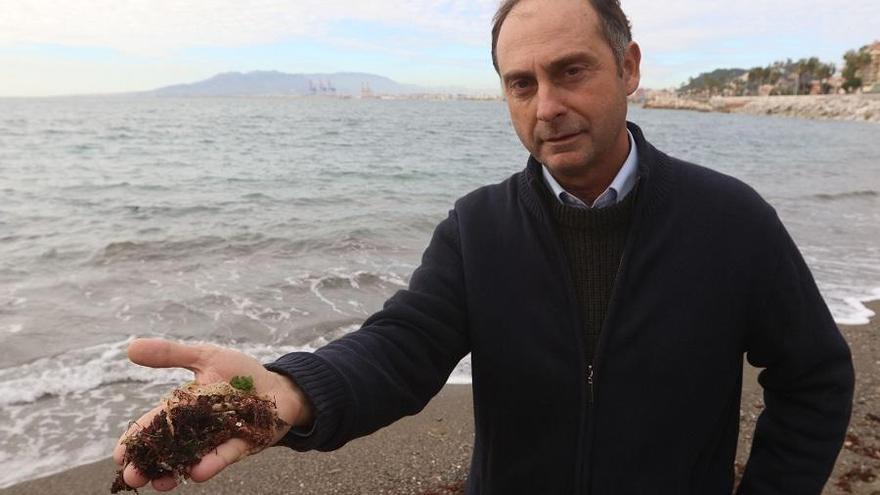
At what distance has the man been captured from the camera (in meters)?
1.98

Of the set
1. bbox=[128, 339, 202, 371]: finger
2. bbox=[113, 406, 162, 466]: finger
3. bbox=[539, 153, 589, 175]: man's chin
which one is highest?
bbox=[539, 153, 589, 175]: man's chin

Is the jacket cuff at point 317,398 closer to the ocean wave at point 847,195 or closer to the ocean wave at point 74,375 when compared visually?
the ocean wave at point 74,375

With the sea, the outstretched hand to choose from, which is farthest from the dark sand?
the outstretched hand

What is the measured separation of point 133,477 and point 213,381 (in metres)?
0.30

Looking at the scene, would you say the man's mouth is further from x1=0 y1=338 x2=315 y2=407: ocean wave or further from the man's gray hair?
x1=0 y1=338 x2=315 y2=407: ocean wave

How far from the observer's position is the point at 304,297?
10148 mm

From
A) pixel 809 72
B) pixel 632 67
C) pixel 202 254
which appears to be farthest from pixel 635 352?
pixel 809 72

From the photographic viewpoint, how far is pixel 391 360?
2.07 meters

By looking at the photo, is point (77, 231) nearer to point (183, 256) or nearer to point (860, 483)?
point (183, 256)

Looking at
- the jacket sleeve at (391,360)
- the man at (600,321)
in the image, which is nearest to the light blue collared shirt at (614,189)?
the man at (600,321)

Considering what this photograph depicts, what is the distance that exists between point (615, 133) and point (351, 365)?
1.18 m

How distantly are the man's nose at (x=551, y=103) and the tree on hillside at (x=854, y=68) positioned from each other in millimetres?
A: 145936

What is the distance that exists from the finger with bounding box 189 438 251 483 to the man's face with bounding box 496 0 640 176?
131 centimetres

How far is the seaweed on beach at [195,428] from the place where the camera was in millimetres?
1594
